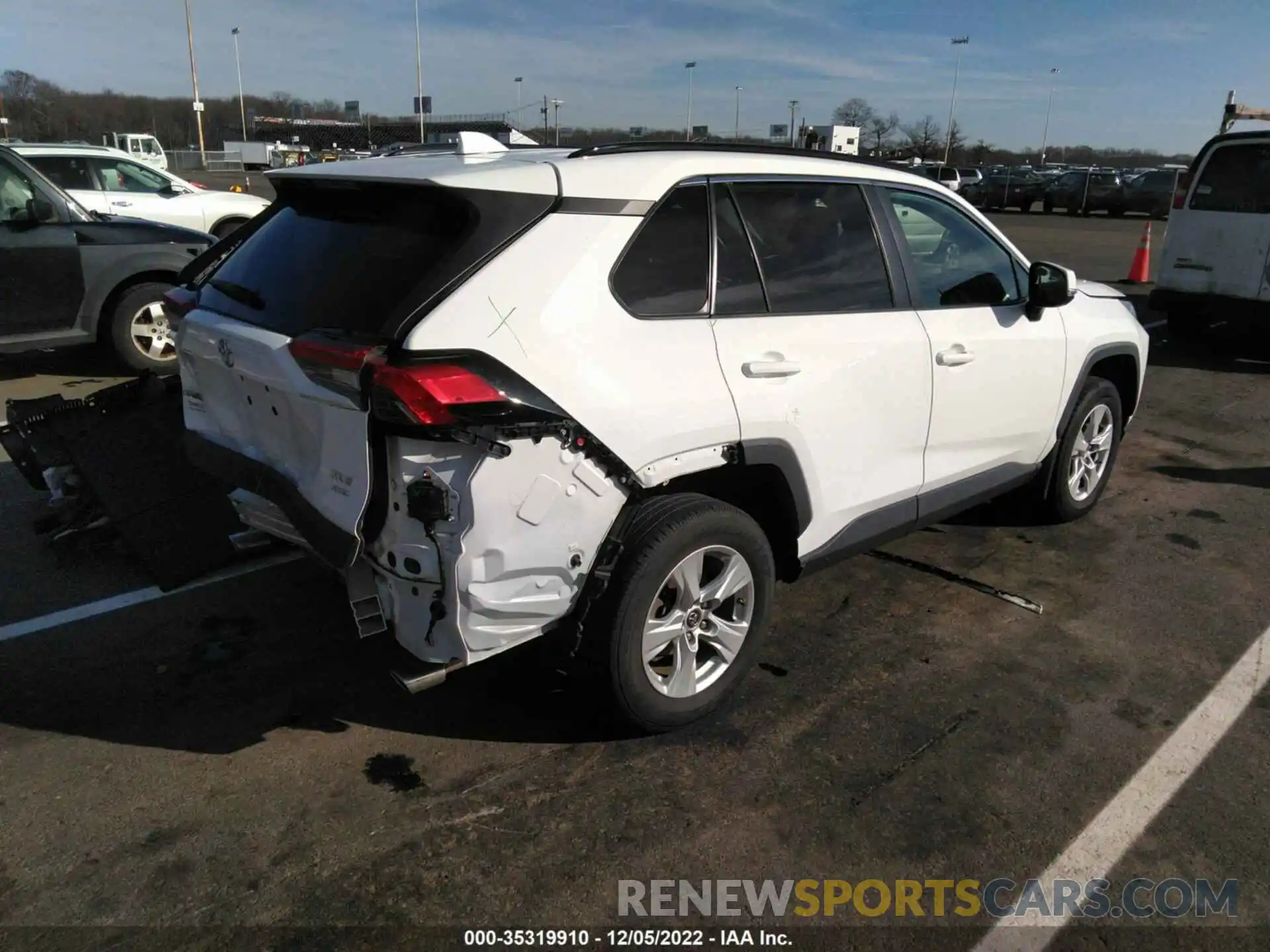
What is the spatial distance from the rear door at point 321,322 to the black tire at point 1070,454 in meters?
3.23

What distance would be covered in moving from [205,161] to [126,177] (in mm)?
53962

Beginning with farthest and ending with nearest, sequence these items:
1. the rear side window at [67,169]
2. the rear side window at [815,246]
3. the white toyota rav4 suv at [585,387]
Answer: the rear side window at [67,169] → the rear side window at [815,246] → the white toyota rav4 suv at [585,387]

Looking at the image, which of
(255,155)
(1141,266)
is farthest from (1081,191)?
(255,155)

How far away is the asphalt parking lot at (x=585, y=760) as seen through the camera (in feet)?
8.31

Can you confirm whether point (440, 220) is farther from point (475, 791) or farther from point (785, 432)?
point (475, 791)

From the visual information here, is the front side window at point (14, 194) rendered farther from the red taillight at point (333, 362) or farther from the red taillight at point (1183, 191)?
the red taillight at point (1183, 191)

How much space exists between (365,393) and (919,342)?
2197mm

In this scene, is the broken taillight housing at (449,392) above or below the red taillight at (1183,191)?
below

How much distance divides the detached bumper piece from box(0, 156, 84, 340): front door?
9.90 feet

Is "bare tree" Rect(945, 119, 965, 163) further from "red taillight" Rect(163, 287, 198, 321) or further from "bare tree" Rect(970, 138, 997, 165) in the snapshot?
"red taillight" Rect(163, 287, 198, 321)

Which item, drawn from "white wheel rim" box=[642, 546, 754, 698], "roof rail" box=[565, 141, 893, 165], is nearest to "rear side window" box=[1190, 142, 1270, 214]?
"roof rail" box=[565, 141, 893, 165]

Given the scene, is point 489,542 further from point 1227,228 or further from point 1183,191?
point 1183,191

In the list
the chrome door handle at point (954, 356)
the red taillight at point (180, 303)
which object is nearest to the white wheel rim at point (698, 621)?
the chrome door handle at point (954, 356)

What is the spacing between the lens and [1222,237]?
369 inches
